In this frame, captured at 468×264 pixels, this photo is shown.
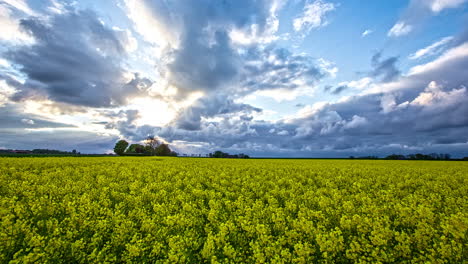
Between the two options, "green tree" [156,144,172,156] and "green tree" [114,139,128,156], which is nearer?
"green tree" [156,144,172,156]

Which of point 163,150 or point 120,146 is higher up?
point 120,146

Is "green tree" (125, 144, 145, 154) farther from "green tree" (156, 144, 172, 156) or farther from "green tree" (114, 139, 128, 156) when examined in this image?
"green tree" (156, 144, 172, 156)

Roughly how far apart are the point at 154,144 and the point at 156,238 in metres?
119

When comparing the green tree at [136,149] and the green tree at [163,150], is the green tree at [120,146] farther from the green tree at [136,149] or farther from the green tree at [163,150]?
the green tree at [163,150]

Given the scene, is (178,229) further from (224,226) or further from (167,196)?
(167,196)

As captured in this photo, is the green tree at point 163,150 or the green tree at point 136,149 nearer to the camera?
the green tree at point 163,150

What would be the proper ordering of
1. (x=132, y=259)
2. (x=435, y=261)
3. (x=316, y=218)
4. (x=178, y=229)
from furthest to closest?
(x=316, y=218)
(x=178, y=229)
(x=132, y=259)
(x=435, y=261)

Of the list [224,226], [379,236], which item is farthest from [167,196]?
[379,236]

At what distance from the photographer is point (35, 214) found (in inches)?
295

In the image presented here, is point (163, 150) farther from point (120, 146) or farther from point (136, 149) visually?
point (120, 146)

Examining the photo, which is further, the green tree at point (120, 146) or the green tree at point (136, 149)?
the green tree at point (136, 149)

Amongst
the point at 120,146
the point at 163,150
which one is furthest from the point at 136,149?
the point at 163,150

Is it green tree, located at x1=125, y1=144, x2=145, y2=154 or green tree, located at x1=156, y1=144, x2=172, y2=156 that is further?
green tree, located at x1=125, y1=144, x2=145, y2=154

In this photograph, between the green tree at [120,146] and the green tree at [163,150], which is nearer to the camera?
the green tree at [163,150]
